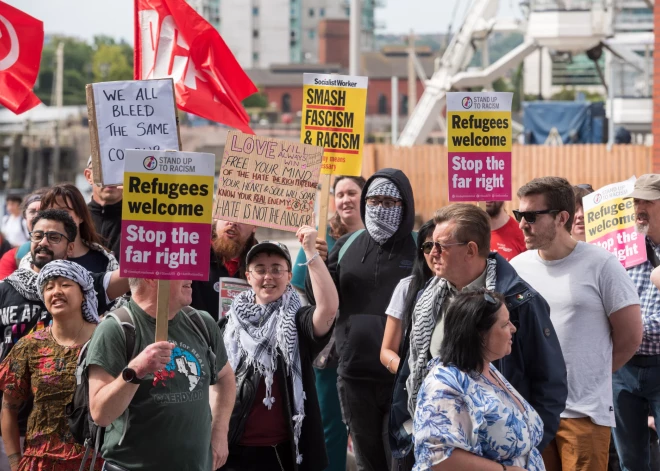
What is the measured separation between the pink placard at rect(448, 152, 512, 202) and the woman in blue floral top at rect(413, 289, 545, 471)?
107 inches

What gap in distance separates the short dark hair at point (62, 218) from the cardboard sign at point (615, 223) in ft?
10.4

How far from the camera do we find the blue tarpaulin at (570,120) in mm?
33781

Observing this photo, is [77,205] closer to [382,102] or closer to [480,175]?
[480,175]

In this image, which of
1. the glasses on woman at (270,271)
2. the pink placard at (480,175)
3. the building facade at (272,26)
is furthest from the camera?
the building facade at (272,26)

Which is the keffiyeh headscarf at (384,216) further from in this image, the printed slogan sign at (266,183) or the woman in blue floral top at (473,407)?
the woman in blue floral top at (473,407)

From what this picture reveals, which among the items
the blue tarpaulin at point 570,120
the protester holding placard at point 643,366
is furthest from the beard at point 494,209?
the blue tarpaulin at point 570,120

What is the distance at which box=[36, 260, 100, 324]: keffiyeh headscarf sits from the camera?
570 centimetres

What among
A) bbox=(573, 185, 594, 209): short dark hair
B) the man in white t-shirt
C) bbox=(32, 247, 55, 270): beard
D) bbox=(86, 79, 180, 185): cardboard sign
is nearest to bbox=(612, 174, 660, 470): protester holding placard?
the man in white t-shirt

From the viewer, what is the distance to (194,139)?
110 metres

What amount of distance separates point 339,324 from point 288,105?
132880mm

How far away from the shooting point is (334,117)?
7688 mm

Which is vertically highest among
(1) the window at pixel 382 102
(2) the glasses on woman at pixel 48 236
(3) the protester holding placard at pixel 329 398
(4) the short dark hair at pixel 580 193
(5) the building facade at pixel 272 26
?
(5) the building facade at pixel 272 26

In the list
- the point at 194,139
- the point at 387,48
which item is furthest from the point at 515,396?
the point at 387,48

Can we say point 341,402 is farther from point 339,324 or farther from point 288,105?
point 288,105
